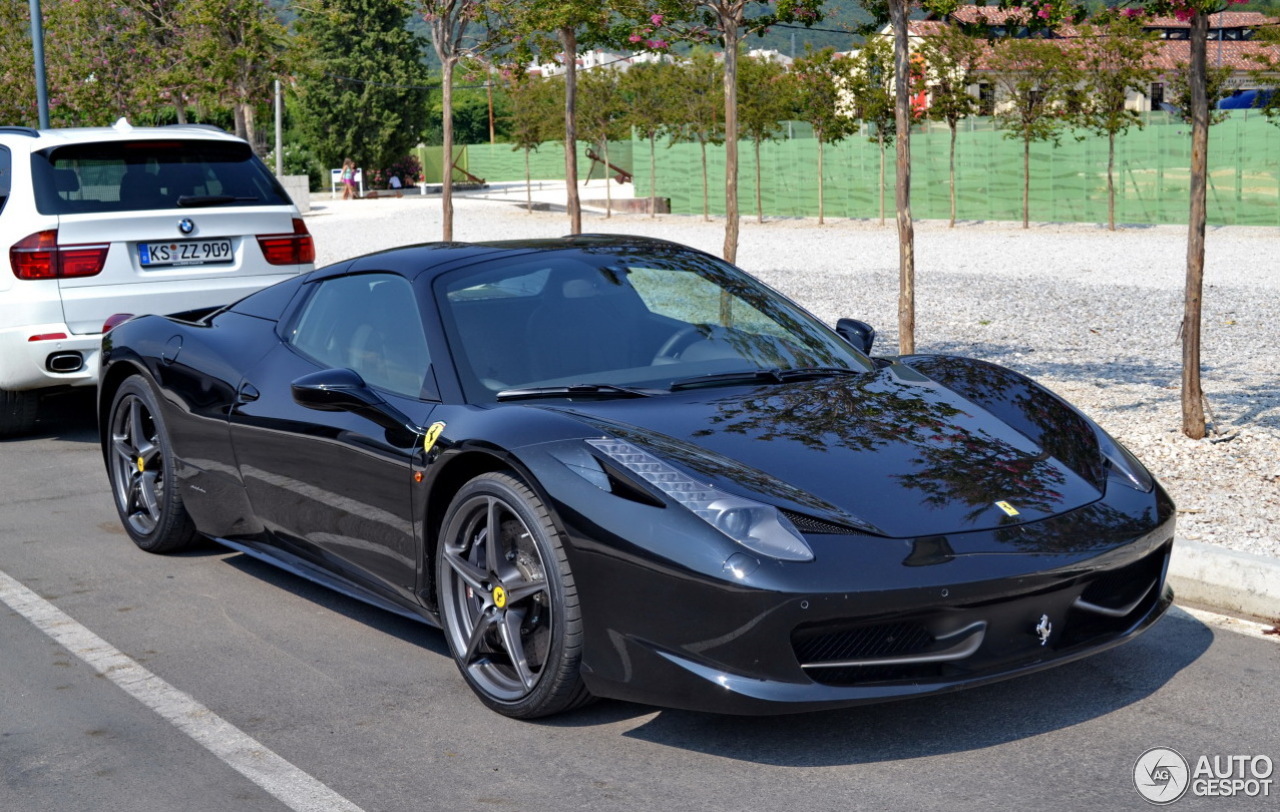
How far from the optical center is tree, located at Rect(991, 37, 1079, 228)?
3188 centimetres

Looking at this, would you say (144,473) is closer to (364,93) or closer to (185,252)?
(185,252)

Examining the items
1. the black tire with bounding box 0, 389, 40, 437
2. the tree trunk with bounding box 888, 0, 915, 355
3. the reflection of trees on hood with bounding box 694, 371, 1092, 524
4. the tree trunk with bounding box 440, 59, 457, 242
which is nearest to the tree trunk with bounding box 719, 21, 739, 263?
the tree trunk with bounding box 888, 0, 915, 355

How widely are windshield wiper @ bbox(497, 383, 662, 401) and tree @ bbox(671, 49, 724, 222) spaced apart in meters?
35.0

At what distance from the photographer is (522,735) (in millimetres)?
4039

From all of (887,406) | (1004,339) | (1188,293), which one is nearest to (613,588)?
(887,406)

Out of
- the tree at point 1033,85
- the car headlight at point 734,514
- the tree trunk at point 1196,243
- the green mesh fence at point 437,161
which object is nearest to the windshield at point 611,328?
the car headlight at point 734,514

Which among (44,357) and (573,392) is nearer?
(573,392)

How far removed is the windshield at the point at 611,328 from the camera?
462 cm

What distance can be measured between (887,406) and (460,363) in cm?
134

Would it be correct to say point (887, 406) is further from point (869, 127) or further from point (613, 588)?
point (869, 127)

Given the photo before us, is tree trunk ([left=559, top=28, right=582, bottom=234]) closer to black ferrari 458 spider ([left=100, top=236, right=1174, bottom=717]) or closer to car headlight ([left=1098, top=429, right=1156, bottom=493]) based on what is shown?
black ferrari 458 spider ([left=100, top=236, right=1174, bottom=717])

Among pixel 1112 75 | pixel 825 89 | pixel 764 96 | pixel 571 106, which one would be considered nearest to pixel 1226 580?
pixel 571 106

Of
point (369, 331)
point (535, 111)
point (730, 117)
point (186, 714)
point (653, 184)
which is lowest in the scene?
point (186, 714)

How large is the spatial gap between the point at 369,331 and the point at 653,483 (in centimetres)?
165
